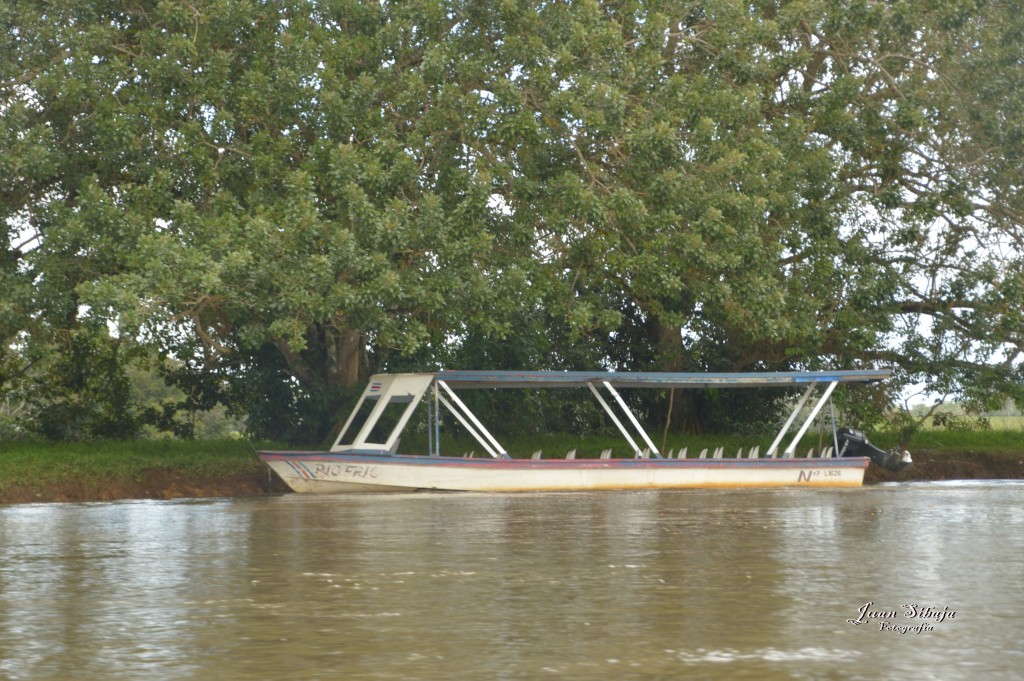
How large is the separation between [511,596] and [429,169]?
16.1 meters

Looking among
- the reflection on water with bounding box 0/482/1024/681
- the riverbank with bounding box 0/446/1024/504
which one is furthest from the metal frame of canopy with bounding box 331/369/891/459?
the reflection on water with bounding box 0/482/1024/681

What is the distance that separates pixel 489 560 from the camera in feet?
38.3

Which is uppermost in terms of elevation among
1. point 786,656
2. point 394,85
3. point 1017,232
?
point 394,85

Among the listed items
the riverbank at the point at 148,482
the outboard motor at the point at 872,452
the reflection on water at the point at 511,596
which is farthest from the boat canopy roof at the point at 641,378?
the reflection on water at the point at 511,596

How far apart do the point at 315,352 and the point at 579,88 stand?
8.50 metres

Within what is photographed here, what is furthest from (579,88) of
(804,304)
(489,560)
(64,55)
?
(489,560)

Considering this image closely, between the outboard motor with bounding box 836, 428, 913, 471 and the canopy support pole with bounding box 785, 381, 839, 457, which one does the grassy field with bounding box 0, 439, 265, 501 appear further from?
the outboard motor with bounding box 836, 428, 913, 471

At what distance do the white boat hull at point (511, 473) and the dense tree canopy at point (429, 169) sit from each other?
6.52 ft

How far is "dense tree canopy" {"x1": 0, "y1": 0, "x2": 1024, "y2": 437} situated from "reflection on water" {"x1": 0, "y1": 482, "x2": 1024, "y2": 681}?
625 cm

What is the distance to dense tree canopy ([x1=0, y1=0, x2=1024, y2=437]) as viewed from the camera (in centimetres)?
2259

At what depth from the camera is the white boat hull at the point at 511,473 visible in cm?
2259

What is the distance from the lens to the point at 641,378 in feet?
82.5

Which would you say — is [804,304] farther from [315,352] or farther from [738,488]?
[315,352]
